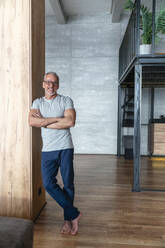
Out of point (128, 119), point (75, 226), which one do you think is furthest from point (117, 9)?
point (75, 226)

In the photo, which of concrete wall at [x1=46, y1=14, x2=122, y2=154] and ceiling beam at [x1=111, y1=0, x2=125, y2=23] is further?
concrete wall at [x1=46, y1=14, x2=122, y2=154]

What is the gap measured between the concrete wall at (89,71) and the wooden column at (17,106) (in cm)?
450

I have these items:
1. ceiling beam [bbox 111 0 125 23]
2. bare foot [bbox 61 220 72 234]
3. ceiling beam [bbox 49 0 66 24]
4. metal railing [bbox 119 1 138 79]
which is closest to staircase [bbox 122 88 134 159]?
metal railing [bbox 119 1 138 79]

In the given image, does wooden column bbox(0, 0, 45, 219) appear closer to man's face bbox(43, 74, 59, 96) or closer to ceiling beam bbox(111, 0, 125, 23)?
man's face bbox(43, 74, 59, 96)

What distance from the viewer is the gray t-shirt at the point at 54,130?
230 cm

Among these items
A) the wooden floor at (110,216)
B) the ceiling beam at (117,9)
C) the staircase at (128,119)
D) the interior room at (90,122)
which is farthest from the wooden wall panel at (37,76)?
the staircase at (128,119)

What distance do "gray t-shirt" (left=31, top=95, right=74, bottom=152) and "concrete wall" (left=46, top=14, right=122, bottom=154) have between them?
473cm

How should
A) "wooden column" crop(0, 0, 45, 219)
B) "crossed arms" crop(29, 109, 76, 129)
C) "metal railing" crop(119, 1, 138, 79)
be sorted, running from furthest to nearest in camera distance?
"metal railing" crop(119, 1, 138, 79), "wooden column" crop(0, 0, 45, 219), "crossed arms" crop(29, 109, 76, 129)

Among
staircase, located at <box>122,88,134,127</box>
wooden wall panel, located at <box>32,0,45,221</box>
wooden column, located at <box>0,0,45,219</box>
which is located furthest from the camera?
staircase, located at <box>122,88,134,127</box>

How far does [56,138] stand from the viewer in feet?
7.55

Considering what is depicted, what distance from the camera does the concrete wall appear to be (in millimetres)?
6965

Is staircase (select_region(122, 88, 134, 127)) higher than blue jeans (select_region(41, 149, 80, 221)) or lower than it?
higher

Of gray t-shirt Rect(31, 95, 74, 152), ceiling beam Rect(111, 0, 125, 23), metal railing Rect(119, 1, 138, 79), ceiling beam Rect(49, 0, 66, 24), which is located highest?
ceiling beam Rect(49, 0, 66, 24)

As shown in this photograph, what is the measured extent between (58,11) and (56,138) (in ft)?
17.3
